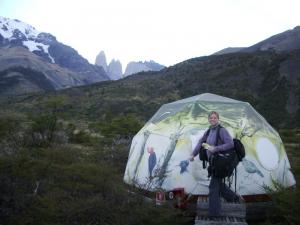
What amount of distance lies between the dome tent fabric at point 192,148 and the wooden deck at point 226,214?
1.13 m

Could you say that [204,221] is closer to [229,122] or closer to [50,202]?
[50,202]

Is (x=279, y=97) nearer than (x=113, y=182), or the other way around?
(x=113, y=182)

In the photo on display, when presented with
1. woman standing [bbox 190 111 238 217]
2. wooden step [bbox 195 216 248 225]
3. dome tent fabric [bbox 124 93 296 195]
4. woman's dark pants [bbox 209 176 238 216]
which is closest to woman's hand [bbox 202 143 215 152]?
woman standing [bbox 190 111 238 217]

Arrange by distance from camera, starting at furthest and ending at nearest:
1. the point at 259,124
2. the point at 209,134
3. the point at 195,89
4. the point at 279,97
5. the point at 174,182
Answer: the point at 195,89
the point at 279,97
the point at 259,124
the point at 174,182
the point at 209,134

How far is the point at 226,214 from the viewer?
6594mm

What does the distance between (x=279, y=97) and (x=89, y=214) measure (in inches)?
1502

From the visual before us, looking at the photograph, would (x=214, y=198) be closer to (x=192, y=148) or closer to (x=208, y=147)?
(x=208, y=147)

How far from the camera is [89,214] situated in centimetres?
628

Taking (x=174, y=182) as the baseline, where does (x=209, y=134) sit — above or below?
above

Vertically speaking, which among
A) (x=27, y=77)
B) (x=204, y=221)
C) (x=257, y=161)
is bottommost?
(x=204, y=221)

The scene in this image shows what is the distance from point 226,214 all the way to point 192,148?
7.11 feet

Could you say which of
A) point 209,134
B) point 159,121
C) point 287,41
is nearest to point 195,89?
point 159,121

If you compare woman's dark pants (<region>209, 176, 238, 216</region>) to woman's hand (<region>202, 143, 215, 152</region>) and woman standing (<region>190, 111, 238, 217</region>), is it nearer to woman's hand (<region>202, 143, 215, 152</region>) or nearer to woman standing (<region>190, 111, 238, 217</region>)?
woman standing (<region>190, 111, 238, 217</region>)

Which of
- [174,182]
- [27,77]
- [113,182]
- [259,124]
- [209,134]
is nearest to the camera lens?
[209,134]
